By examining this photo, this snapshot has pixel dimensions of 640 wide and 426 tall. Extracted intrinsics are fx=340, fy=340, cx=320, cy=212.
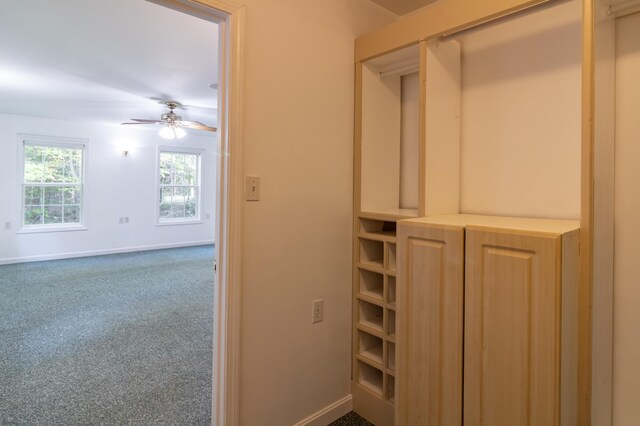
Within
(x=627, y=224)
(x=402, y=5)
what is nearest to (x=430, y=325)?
(x=627, y=224)

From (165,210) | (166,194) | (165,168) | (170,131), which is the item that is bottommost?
(165,210)

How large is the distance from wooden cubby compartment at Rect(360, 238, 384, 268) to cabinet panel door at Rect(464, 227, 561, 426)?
791mm

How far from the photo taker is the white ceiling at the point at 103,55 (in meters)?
2.29

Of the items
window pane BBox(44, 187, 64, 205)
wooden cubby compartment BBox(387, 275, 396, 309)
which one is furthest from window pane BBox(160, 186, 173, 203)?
wooden cubby compartment BBox(387, 275, 396, 309)

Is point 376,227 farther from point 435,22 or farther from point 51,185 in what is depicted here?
point 51,185

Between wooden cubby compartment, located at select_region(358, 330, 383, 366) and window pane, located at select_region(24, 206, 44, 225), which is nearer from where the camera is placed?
wooden cubby compartment, located at select_region(358, 330, 383, 366)

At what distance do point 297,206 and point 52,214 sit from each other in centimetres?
643

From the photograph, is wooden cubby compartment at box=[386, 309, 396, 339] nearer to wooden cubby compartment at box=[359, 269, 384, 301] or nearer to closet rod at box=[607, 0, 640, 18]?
wooden cubby compartment at box=[359, 269, 384, 301]

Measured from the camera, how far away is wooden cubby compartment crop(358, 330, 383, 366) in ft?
6.54

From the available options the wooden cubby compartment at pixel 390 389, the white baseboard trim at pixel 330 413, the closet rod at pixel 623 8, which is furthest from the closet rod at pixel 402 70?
the white baseboard trim at pixel 330 413

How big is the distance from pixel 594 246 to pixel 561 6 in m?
1.09

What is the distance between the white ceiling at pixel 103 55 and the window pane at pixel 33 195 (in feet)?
4.96

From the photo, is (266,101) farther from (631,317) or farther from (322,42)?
(631,317)

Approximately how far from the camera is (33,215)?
5953mm
